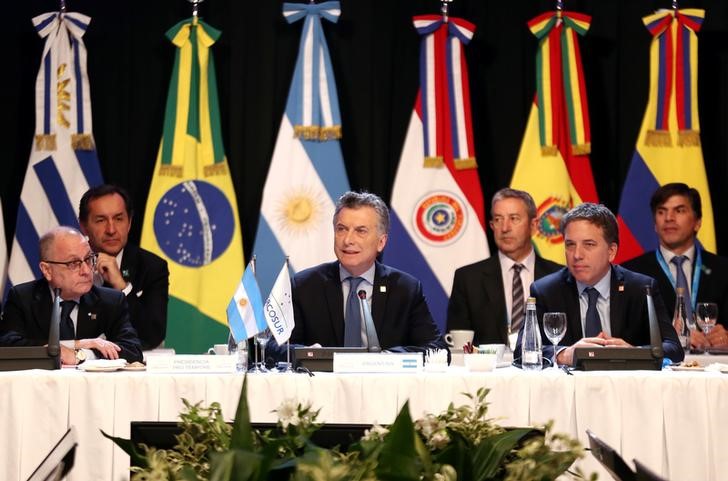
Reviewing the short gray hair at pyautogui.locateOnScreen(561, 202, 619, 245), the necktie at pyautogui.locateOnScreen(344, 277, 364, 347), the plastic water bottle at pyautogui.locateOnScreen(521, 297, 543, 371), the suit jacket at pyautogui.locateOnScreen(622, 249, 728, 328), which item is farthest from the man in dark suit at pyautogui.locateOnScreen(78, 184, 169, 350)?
the suit jacket at pyautogui.locateOnScreen(622, 249, 728, 328)

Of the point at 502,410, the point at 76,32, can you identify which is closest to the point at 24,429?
the point at 502,410

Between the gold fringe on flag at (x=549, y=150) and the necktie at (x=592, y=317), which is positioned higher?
the gold fringe on flag at (x=549, y=150)

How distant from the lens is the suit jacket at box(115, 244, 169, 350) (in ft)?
20.0

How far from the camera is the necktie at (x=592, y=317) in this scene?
482 centimetres

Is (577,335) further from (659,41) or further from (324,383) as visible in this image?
(659,41)

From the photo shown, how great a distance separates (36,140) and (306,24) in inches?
69.4

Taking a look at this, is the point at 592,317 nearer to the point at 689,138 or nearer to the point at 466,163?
the point at 466,163

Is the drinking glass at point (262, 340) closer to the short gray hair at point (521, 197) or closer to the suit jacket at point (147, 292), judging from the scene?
the suit jacket at point (147, 292)

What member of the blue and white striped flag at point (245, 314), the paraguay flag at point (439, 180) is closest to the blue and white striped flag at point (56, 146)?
the paraguay flag at point (439, 180)

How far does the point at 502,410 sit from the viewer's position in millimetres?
3932

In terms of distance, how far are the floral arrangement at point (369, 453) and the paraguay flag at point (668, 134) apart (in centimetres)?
538

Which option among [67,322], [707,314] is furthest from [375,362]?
[707,314]

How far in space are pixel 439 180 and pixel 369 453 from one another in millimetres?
5499

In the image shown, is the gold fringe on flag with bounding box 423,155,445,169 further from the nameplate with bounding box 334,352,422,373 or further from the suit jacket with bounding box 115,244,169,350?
the nameplate with bounding box 334,352,422,373
